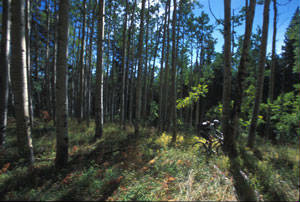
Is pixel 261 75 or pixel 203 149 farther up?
pixel 261 75

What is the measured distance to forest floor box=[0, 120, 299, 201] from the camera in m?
2.79

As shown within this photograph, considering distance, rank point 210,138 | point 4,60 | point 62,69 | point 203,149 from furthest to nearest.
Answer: point 203,149, point 210,138, point 4,60, point 62,69

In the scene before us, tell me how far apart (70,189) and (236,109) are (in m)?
4.94

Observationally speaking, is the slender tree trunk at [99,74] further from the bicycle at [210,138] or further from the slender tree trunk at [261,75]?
the slender tree trunk at [261,75]

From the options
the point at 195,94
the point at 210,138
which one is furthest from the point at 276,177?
the point at 195,94

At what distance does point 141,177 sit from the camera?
11.4 feet

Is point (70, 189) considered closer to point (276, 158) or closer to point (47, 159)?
point (47, 159)

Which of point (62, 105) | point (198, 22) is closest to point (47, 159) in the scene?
point (62, 105)

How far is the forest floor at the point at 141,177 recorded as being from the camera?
110 inches

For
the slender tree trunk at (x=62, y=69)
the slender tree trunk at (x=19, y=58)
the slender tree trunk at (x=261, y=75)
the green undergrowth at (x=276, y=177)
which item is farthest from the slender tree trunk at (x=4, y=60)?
the slender tree trunk at (x=261, y=75)

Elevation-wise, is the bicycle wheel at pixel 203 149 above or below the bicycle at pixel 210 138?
below

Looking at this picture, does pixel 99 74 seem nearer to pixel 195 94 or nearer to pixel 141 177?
pixel 195 94

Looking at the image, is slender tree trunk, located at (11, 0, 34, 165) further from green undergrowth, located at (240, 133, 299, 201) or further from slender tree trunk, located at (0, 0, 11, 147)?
green undergrowth, located at (240, 133, 299, 201)

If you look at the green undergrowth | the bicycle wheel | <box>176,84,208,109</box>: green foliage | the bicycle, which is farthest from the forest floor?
<box>176,84,208,109</box>: green foliage
